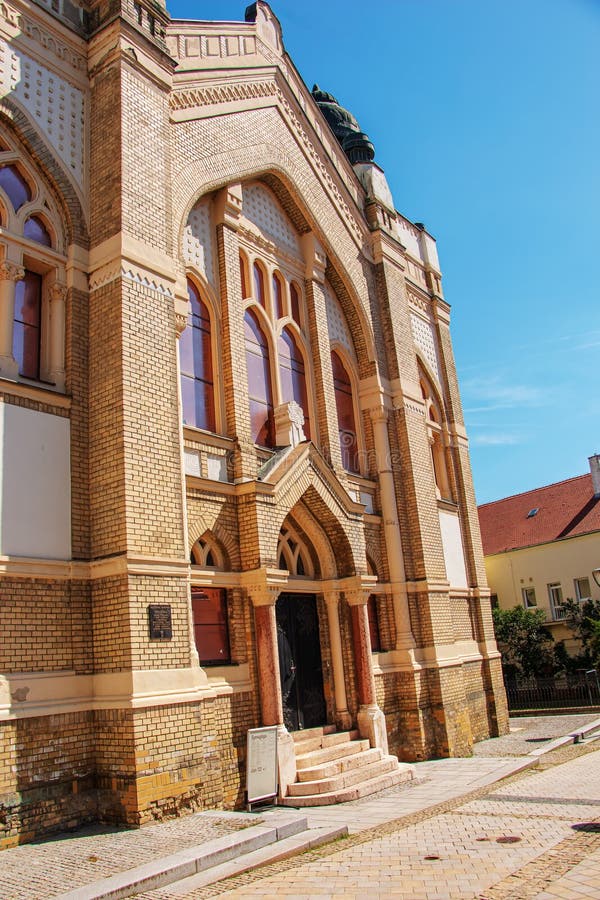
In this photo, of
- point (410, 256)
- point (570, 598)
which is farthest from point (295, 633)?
point (570, 598)

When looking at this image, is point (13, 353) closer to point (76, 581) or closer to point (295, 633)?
point (76, 581)

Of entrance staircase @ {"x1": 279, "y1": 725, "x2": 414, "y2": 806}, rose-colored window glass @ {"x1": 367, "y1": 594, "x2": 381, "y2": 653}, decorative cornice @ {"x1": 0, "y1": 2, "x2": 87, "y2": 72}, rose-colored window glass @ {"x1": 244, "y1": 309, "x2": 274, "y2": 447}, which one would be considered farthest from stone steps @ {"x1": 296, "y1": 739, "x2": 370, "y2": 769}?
decorative cornice @ {"x1": 0, "y1": 2, "x2": 87, "y2": 72}

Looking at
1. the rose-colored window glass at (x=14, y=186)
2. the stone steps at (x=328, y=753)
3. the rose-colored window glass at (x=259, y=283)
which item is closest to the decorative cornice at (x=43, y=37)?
the rose-colored window glass at (x=14, y=186)

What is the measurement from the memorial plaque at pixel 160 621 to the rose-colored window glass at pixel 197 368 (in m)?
3.46

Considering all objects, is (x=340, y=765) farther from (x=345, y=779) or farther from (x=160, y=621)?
(x=160, y=621)

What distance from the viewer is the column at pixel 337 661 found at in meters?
12.9

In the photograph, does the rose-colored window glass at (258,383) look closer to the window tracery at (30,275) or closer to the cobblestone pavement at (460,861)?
the window tracery at (30,275)

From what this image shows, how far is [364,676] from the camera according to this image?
1323 centimetres

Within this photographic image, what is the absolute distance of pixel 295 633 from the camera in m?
12.7

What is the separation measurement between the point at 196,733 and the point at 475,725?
32.0 ft

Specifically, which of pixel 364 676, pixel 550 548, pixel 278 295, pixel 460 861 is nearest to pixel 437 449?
pixel 278 295

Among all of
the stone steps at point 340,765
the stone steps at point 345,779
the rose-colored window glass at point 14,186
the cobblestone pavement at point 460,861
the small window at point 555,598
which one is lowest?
the cobblestone pavement at point 460,861

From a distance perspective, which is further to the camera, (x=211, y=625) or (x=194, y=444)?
(x=194, y=444)

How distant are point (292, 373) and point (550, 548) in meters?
22.5
